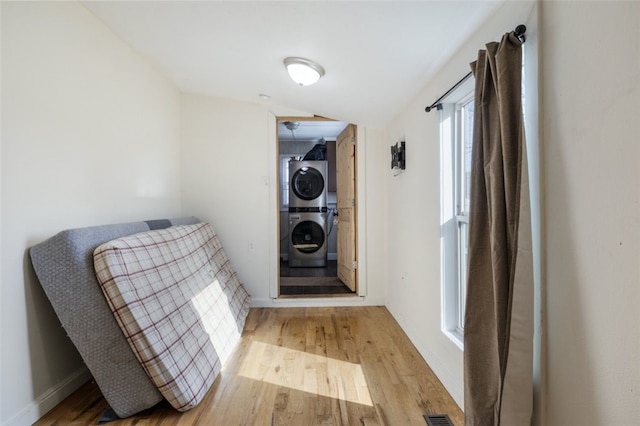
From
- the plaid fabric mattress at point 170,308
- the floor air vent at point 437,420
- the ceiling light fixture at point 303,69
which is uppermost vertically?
the ceiling light fixture at point 303,69

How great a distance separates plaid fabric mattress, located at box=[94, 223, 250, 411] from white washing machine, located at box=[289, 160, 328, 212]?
2.64 meters

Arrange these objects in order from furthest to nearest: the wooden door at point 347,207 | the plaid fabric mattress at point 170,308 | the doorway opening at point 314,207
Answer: the doorway opening at point 314,207 → the wooden door at point 347,207 → the plaid fabric mattress at point 170,308

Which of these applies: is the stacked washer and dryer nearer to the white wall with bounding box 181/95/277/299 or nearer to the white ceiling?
the white wall with bounding box 181/95/277/299

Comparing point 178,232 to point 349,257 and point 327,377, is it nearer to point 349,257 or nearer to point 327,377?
point 327,377

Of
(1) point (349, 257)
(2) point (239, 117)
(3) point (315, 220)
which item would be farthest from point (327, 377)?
(3) point (315, 220)

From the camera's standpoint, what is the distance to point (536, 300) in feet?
3.38

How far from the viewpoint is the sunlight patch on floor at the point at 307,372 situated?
1678 millimetres

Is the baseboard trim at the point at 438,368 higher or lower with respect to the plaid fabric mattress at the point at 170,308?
lower

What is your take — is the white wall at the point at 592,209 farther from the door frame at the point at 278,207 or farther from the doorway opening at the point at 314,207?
the doorway opening at the point at 314,207

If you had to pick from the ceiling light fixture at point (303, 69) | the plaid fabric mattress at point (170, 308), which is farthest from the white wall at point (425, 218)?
the plaid fabric mattress at point (170, 308)

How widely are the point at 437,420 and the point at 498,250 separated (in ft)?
3.21

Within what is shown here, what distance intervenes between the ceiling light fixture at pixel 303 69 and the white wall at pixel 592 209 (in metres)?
1.31

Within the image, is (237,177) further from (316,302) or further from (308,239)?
(308,239)

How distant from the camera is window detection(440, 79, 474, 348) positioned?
1.73 m
